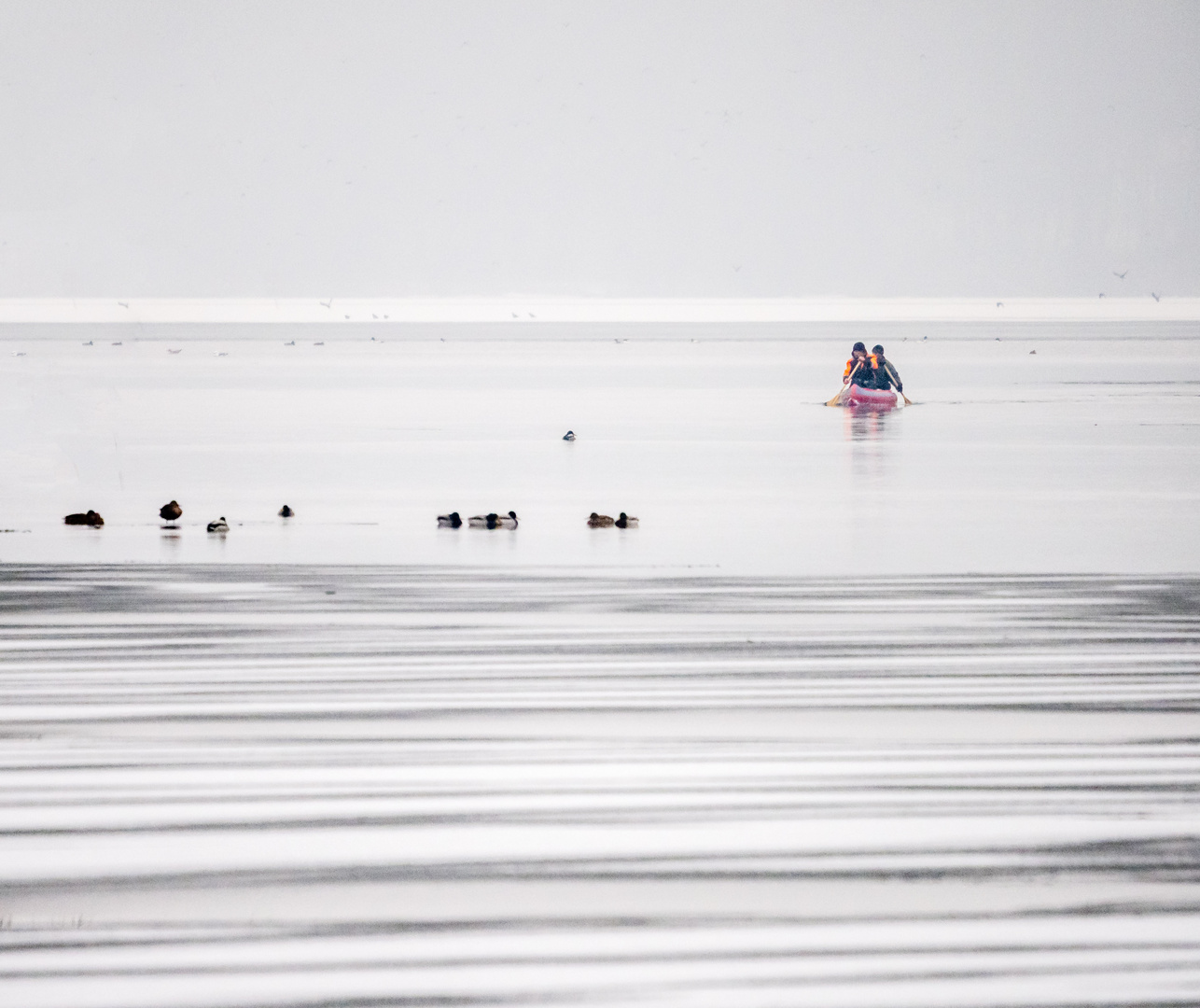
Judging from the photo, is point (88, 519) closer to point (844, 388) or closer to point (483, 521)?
point (483, 521)

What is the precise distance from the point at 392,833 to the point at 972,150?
83777mm

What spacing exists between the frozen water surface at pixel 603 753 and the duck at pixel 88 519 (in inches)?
8.1

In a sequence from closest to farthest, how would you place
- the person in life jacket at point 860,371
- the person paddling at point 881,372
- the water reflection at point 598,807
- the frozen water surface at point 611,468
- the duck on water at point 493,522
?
the water reflection at point 598,807 < the frozen water surface at point 611,468 < the duck on water at point 493,522 < the person paddling at point 881,372 < the person in life jacket at point 860,371

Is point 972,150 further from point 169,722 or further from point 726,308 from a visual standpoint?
point 169,722

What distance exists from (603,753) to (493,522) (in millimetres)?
5140

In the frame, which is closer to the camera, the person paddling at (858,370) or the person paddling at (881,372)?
the person paddling at (881,372)

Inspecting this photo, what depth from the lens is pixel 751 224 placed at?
275 ft

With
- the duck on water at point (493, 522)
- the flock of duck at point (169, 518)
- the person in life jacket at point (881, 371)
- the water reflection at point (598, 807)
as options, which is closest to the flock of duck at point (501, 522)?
the duck on water at point (493, 522)

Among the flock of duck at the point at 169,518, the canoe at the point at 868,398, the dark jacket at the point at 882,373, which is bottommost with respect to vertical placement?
the flock of duck at the point at 169,518

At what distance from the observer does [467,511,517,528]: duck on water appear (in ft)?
31.4

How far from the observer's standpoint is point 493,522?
31.4 feet

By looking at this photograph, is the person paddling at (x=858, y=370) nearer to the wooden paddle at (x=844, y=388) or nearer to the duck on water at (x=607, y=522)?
the wooden paddle at (x=844, y=388)

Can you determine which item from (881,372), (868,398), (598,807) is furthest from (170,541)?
(881,372)

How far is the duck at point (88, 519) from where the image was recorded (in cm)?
961
